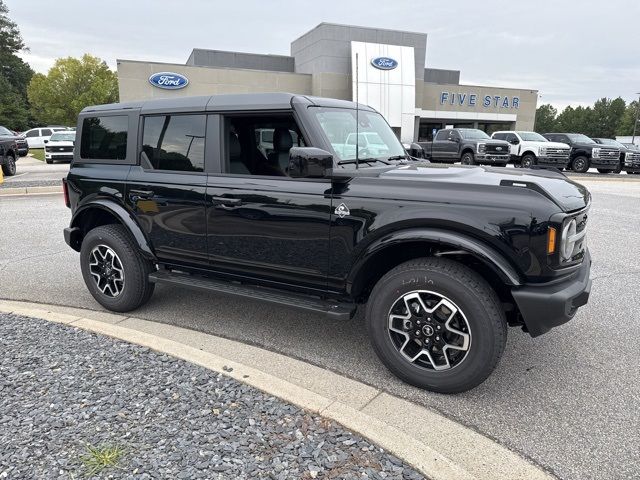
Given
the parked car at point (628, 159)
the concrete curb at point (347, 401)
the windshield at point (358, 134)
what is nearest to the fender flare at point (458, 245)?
the windshield at point (358, 134)

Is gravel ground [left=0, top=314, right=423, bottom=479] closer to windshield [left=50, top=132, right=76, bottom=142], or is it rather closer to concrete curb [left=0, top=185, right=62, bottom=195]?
concrete curb [left=0, top=185, right=62, bottom=195]

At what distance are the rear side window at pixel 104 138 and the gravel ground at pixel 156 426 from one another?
188 centimetres

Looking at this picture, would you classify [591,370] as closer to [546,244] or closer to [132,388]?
[546,244]

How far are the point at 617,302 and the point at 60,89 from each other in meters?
63.1

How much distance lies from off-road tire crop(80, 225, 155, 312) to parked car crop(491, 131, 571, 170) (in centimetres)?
1942

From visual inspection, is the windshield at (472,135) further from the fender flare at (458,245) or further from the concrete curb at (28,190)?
the fender flare at (458,245)

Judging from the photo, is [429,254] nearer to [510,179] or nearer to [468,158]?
[510,179]

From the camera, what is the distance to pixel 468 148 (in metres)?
20.5

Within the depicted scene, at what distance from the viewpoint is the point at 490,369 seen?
2832 mm

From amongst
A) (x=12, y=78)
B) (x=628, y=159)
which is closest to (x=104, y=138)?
(x=628, y=159)

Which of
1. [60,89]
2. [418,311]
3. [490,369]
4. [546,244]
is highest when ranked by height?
[60,89]

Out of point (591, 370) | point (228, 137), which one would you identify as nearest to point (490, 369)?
point (591, 370)

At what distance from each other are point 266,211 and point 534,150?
1963cm

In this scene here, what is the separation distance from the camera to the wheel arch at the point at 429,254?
2.74m
